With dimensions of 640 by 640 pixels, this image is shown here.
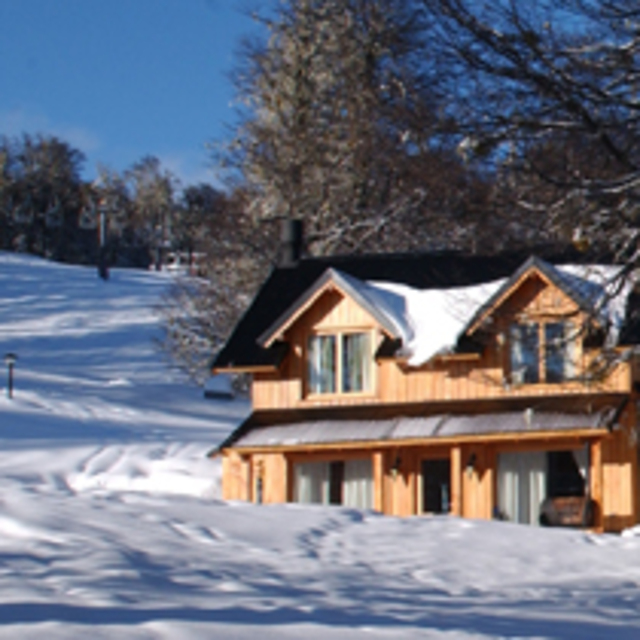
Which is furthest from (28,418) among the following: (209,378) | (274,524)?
(274,524)

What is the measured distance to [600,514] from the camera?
23062 millimetres

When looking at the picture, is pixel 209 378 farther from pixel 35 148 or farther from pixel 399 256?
pixel 35 148

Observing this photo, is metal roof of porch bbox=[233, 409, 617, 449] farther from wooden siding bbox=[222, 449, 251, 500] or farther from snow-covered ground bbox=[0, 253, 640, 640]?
snow-covered ground bbox=[0, 253, 640, 640]

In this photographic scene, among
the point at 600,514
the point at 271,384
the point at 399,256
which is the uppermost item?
the point at 399,256

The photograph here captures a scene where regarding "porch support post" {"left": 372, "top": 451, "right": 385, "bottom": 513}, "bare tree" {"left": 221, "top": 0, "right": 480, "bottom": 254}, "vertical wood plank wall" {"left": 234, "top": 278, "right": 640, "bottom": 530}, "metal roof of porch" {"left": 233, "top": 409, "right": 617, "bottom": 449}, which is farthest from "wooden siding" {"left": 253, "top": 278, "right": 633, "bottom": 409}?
"bare tree" {"left": 221, "top": 0, "right": 480, "bottom": 254}

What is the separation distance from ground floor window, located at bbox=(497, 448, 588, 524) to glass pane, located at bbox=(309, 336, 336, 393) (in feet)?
11.9

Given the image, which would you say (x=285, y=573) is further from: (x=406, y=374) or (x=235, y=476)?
(x=235, y=476)

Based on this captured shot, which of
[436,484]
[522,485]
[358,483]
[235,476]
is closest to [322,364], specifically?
[358,483]

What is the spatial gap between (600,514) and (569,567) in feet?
34.0

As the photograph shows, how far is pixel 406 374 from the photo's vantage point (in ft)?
82.5

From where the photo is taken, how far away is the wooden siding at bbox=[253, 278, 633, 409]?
2391cm

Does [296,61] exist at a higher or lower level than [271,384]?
higher

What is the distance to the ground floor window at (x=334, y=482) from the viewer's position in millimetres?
25297

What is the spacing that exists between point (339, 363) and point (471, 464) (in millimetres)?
3434
